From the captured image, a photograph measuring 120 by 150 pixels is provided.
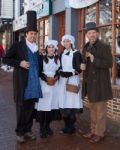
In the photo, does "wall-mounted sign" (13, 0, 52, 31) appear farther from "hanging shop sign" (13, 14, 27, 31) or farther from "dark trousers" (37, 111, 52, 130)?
"dark trousers" (37, 111, 52, 130)

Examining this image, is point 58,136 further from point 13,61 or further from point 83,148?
point 13,61

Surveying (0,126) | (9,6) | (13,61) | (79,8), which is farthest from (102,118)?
(9,6)

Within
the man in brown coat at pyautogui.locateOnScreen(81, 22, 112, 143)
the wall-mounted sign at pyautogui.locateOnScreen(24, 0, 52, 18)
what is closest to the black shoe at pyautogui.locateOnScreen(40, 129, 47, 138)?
the man in brown coat at pyautogui.locateOnScreen(81, 22, 112, 143)

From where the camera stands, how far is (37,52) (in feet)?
23.3

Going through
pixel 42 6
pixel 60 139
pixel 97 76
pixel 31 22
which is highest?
pixel 42 6

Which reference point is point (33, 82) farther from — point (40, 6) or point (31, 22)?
point (40, 6)

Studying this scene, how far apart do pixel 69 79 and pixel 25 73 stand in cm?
82

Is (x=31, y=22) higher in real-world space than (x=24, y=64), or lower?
higher

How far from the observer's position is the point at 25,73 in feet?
22.7

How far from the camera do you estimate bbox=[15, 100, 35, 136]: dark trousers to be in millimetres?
6989

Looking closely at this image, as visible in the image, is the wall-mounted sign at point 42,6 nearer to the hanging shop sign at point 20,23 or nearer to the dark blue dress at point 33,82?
the hanging shop sign at point 20,23

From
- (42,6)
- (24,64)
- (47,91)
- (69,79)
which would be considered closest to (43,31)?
(42,6)

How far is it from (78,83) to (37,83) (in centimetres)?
77

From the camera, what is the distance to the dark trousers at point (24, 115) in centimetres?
699
